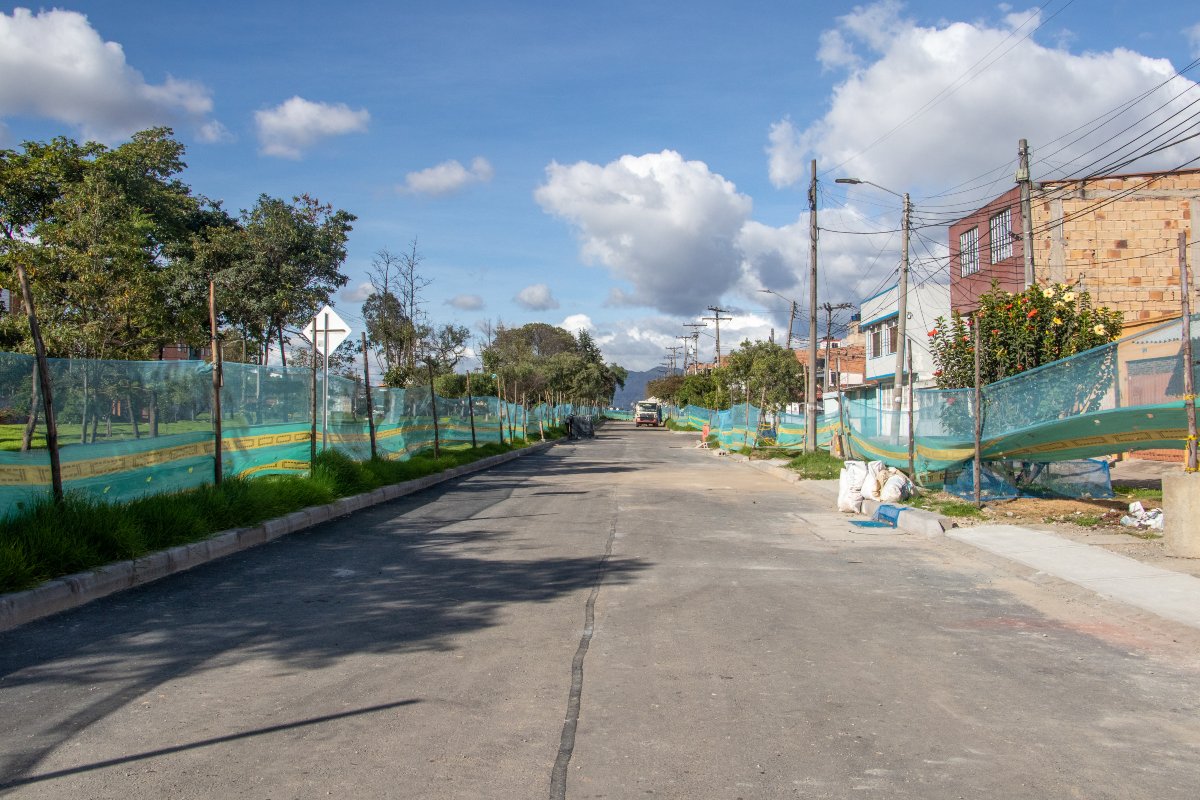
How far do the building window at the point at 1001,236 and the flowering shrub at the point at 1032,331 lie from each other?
1616cm

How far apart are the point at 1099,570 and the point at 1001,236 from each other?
27166mm

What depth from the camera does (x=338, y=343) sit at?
1661cm

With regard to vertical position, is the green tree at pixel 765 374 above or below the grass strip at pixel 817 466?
above

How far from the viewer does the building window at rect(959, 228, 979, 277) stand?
35359 millimetres

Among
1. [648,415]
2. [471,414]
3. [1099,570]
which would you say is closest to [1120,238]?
[471,414]

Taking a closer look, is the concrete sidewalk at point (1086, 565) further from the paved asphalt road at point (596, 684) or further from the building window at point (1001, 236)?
the building window at point (1001, 236)

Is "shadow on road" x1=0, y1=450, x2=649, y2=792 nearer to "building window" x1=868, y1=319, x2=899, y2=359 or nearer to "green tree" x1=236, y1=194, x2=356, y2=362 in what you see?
"green tree" x1=236, y1=194, x2=356, y2=362

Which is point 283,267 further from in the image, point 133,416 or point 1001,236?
point 1001,236

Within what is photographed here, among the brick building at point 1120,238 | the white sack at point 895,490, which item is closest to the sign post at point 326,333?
the white sack at point 895,490

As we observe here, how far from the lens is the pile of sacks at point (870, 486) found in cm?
1493

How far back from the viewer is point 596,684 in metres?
5.44

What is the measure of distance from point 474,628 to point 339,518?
724 centimetres

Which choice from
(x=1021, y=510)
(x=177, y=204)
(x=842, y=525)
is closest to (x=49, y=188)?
(x=177, y=204)

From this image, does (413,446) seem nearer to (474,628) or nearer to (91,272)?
(91,272)
